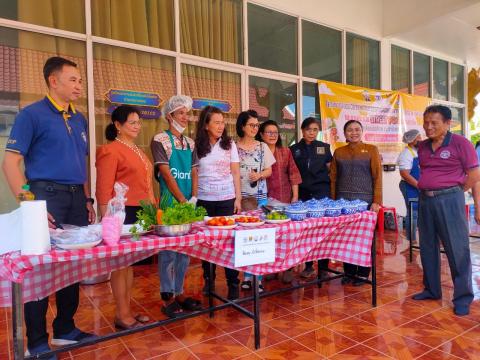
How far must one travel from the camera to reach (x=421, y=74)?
717 centimetres

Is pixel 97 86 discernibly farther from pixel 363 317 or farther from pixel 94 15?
pixel 363 317

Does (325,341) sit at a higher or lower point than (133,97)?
lower

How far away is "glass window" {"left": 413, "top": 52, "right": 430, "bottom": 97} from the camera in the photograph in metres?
7.02

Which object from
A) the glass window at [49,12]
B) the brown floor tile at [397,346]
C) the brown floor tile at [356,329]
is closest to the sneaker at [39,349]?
the brown floor tile at [356,329]

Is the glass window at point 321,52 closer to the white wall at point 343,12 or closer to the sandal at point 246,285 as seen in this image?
the white wall at point 343,12

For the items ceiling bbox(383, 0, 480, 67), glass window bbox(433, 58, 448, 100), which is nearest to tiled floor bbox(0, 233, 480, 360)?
ceiling bbox(383, 0, 480, 67)

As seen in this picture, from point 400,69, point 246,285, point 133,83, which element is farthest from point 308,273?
point 400,69

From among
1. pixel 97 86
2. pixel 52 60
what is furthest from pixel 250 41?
pixel 52 60

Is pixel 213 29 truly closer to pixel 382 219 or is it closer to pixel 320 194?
pixel 320 194

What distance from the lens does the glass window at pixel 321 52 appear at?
541 cm

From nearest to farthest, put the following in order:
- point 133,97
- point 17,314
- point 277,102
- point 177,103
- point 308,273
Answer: point 17,314, point 177,103, point 308,273, point 133,97, point 277,102

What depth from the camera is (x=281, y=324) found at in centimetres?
237

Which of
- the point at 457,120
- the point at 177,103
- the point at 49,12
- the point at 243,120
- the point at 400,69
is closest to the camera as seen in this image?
the point at 177,103

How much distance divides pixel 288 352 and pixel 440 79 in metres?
7.43
